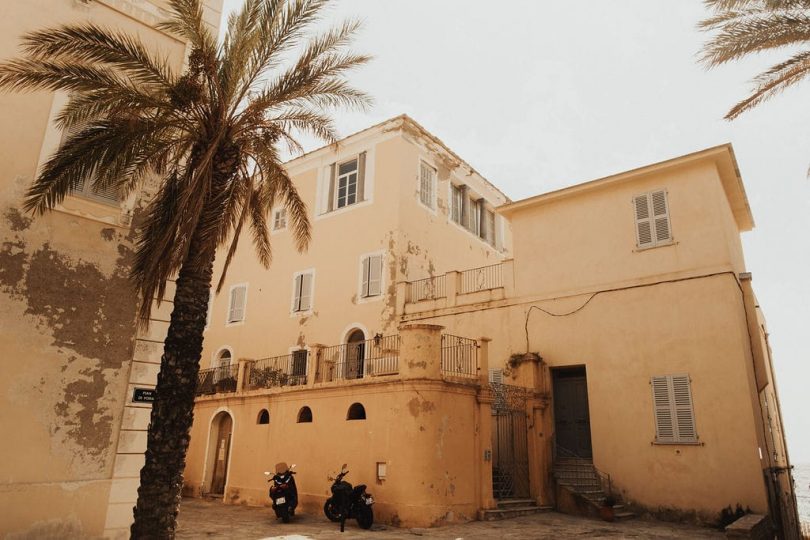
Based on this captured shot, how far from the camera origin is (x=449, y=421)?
41.7ft

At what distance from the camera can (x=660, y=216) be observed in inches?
591

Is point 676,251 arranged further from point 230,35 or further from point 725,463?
point 230,35

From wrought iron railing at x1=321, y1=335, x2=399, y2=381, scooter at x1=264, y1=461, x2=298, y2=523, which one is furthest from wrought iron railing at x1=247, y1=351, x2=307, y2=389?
scooter at x1=264, y1=461, x2=298, y2=523

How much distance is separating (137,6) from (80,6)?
0.95m

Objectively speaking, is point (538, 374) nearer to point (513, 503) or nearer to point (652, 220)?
point (513, 503)

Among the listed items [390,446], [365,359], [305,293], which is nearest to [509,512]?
[390,446]

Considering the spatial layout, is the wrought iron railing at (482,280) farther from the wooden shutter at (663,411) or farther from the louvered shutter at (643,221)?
the wooden shutter at (663,411)

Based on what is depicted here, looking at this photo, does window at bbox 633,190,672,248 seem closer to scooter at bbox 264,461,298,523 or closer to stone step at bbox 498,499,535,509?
stone step at bbox 498,499,535,509

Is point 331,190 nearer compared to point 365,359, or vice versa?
point 365,359

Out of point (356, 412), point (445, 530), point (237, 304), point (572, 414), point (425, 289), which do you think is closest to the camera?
point (445, 530)

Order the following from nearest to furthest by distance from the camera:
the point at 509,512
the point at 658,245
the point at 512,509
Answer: the point at 509,512 → the point at 512,509 → the point at 658,245

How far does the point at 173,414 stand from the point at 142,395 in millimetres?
1992

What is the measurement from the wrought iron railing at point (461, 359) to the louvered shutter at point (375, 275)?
5011 millimetres

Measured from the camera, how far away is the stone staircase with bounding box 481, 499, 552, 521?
12.7 metres
